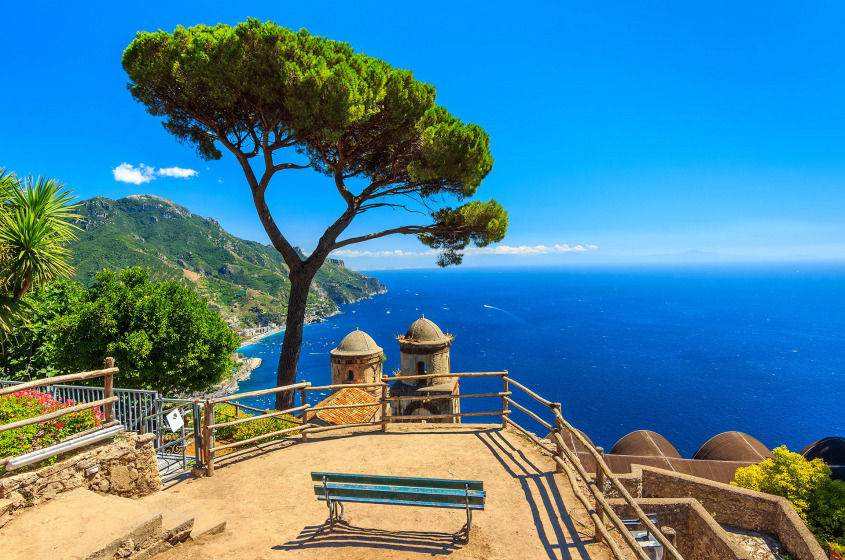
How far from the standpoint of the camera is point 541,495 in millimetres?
6238

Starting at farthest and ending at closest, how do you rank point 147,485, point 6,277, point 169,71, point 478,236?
point 478,236 → point 169,71 → point 6,277 → point 147,485

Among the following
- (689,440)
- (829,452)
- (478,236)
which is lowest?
(689,440)

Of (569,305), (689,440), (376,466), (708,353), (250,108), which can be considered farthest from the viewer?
(569,305)

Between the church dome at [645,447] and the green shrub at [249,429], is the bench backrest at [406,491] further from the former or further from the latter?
the church dome at [645,447]

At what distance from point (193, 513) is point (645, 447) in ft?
68.7

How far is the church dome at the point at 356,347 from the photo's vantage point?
25203mm

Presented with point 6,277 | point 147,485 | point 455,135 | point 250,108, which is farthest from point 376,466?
point 250,108

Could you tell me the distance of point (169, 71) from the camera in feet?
36.0

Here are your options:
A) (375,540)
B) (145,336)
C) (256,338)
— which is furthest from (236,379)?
(375,540)

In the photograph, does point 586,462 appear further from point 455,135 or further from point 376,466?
point 455,135

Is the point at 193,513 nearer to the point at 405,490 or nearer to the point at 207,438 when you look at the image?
the point at 207,438

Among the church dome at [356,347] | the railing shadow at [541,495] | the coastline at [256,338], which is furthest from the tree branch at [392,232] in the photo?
the coastline at [256,338]

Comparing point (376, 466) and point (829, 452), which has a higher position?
point (376, 466)

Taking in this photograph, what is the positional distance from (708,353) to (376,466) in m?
102
